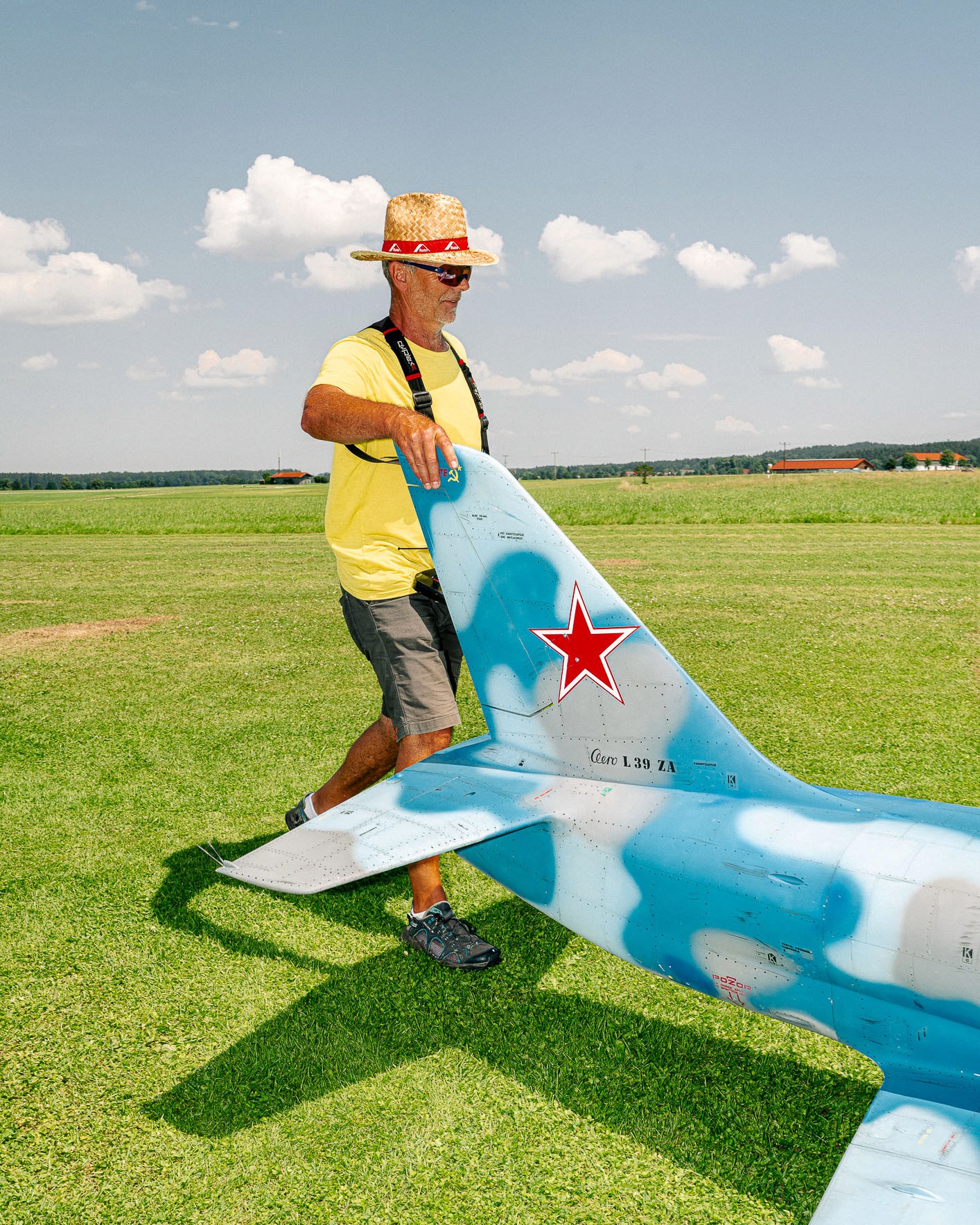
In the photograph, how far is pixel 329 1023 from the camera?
11.8 ft

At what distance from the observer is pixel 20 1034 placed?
3568 mm

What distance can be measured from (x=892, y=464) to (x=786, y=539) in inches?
4735

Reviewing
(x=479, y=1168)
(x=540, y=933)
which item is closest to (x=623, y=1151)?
(x=479, y=1168)

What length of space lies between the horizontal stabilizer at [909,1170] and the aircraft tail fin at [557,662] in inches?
37.7

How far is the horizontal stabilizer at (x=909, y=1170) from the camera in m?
2.03

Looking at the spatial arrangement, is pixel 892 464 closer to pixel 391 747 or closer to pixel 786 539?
pixel 786 539

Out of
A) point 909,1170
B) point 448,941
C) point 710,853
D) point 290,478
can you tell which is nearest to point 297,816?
point 448,941

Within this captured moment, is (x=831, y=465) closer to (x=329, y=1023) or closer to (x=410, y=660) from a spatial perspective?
(x=410, y=660)

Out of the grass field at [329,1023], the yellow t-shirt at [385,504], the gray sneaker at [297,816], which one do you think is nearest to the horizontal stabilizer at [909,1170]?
the grass field at [329,1023]

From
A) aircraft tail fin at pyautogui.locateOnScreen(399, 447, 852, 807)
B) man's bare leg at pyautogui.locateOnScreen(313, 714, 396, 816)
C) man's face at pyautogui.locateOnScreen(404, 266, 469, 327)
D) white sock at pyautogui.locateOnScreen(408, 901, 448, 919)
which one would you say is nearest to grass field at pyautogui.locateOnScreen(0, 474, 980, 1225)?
white sock at pyautogui.locateOnScreen(408, 901, 448, 919)

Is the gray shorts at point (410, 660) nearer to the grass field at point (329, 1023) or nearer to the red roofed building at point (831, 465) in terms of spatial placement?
the grass field at point (329, 1023)

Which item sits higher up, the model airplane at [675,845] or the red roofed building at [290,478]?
the red roofed building at [290,478]

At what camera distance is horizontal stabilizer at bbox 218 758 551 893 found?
8.95 feet

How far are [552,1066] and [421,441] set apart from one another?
7.83 feet
